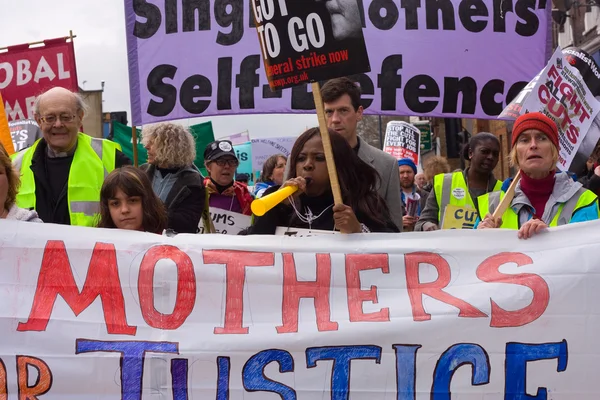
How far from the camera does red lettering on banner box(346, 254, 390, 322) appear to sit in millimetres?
3719

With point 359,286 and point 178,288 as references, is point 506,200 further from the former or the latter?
point 178,288

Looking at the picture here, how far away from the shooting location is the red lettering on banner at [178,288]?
3727 millimetres

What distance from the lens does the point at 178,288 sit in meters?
3.80

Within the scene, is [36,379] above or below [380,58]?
below

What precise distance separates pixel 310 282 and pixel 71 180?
1.43 metres

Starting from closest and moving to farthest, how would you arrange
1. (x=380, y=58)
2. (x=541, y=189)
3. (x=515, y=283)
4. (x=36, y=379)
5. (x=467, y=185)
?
(x=36, y=379), (x=515, y=283), (x=541, y=189), (x=380, y=58), (x=467, y=185)

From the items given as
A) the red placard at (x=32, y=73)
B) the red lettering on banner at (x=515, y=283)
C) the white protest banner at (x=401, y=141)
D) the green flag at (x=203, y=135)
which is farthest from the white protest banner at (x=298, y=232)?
the white protest banner at (x=401, y=141)

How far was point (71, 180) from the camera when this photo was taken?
15.2 ft

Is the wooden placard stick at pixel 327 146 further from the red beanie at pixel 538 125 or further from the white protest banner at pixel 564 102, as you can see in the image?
the white protest banner at pixel 564 102

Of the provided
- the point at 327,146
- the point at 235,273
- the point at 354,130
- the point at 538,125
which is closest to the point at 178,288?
the point at 235,273

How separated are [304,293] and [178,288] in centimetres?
49

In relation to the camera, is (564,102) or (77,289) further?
(564,102)

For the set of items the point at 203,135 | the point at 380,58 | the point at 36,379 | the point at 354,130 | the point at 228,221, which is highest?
the point at 380,58

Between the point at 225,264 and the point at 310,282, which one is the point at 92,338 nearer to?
the point at 225,264
